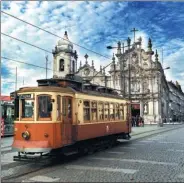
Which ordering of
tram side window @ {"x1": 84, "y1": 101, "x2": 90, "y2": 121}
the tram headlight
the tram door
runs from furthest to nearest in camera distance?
tram side window @ {"x1": 84, "y1": 101, "x2": 90, "y2": 121}, the tram door, the tram headlight

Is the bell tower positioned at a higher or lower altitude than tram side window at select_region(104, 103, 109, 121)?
higher

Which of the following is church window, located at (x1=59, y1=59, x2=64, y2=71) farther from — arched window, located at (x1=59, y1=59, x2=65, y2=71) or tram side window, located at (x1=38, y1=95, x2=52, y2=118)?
tram side window, located at (x1=38, y1=95, x2=52, y2=118)

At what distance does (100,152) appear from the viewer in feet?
49.8

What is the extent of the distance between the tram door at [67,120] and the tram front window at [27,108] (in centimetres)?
109

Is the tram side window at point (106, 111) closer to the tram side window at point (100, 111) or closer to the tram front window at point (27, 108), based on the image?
the tram side window at point (100, 111)

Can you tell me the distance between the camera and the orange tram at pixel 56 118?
11.4 meters

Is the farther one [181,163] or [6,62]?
[6,62]

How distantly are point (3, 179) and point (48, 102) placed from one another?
3256 mm

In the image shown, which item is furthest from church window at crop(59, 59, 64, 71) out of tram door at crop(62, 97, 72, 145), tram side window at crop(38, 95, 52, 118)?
tram side window at crop(38, 95, 52, 118)

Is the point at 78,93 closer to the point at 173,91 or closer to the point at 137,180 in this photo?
the point at 137,180

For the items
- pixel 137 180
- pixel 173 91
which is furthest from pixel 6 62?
pixel 173 91

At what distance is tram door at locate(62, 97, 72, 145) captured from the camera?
12.2 meters

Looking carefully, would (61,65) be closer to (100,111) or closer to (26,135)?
(100,111)

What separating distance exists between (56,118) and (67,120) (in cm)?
72
